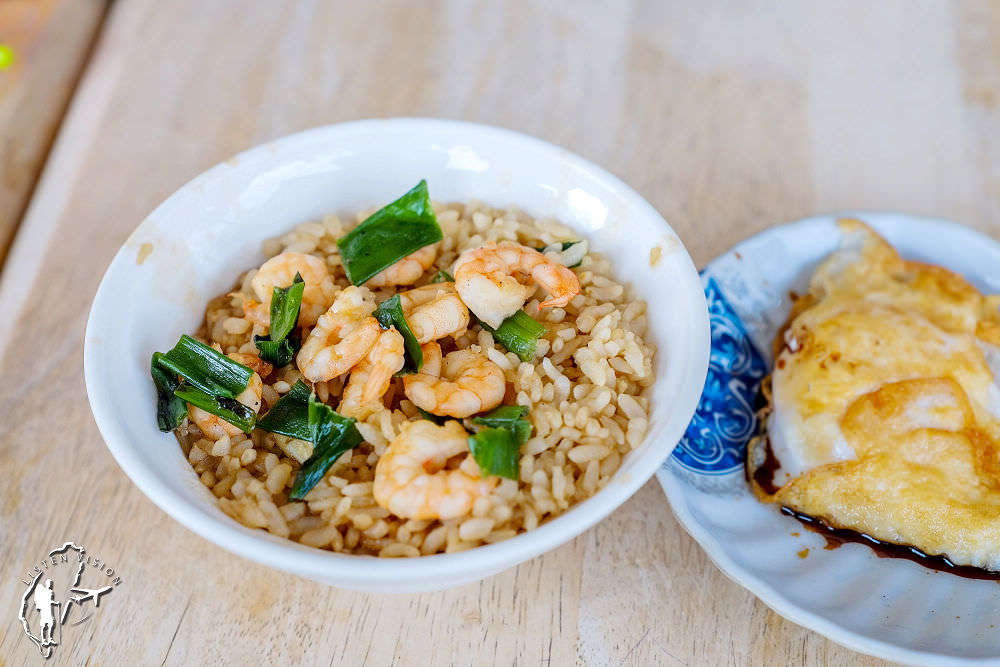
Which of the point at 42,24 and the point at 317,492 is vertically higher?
the point at 42,24

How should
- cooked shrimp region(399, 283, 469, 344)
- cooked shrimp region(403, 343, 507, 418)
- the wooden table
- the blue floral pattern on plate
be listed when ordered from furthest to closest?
the blue floral pattern on plate
the wooden table
cooked shrimp region(399, 283, 469, 344)
cooked shrimp region(403, 343, 507, 418)

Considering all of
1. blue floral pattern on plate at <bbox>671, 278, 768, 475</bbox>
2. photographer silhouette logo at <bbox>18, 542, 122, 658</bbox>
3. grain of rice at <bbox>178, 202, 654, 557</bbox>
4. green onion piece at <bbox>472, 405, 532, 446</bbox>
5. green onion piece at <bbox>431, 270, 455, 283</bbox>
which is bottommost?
photographer silhouette logo at <bbox>18, 542, 122, 658</bbox>

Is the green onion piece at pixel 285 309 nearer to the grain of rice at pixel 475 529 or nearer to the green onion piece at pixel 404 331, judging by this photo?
the green onion piece at pixel 404 331

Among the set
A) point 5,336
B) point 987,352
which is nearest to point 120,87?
point 5,336

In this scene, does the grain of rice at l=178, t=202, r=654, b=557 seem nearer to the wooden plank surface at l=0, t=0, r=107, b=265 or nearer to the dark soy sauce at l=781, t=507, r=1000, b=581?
the dark soy sauce at l=781, t=507, r=1000, b=581

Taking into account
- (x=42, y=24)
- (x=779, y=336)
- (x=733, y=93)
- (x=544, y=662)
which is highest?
(x=42, y=24)

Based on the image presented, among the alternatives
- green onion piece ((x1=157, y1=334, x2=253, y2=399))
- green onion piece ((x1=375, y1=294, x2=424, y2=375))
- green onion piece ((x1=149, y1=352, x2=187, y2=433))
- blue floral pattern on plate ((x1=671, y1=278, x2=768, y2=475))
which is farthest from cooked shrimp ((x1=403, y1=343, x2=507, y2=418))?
blue floral pattern on plate ((x1=671, y1=278, x2=768, y2=475))

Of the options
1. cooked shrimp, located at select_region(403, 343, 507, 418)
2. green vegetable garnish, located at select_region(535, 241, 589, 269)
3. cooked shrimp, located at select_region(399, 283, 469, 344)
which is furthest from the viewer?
green vegetable garnish, located at select_region(535, 241, 589, 269)

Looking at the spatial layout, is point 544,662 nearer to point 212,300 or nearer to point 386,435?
point 386,435
